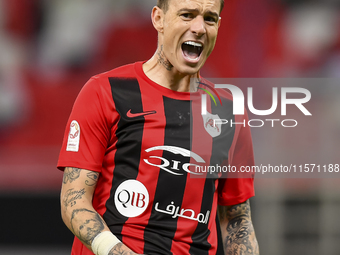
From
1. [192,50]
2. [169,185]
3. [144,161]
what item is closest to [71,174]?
[144,161]

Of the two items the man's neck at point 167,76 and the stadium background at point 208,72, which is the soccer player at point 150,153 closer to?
the man's neck at point 167,76

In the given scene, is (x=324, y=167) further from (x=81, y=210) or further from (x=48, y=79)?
(x=81, y=210)

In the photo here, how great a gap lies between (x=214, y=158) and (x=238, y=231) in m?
0.45

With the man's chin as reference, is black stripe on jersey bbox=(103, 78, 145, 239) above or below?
below

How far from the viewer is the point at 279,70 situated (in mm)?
5574

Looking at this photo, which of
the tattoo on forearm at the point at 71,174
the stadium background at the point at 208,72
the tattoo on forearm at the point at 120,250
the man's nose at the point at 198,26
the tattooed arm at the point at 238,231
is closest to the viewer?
the tattoo on forearm at the point at 120,250

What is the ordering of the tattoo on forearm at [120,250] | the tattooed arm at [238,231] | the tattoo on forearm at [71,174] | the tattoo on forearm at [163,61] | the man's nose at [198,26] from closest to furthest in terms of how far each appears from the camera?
1. the tattoo on forearm at [120,250]
2. the tattoo on forearm at [71,174]
3. the man's nose at [198,26]
4. the tattoo on forearm at [163,61]
5. the tattooed arm at [238,231]

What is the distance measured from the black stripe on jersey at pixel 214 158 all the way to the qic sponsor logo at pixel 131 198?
0.28 metres

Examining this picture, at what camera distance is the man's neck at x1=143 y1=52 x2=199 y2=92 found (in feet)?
7.05

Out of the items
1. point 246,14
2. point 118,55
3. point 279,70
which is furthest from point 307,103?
point 118,55

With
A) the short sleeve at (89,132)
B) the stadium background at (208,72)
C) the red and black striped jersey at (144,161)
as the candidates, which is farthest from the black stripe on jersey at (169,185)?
the stadium background at (208,72)

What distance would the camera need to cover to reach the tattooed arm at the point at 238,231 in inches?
90.4

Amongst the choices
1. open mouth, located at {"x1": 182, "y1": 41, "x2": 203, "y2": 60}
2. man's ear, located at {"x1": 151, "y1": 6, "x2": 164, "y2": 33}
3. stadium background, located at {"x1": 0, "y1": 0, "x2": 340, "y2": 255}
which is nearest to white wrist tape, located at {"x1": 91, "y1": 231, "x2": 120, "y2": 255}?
open mouth, located at {"x1": 182, "y1": 41, "x2": 203, "y2": 60}

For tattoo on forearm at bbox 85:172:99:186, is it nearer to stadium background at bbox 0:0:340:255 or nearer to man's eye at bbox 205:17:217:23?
man's eye at bbox 205:17:217:23
